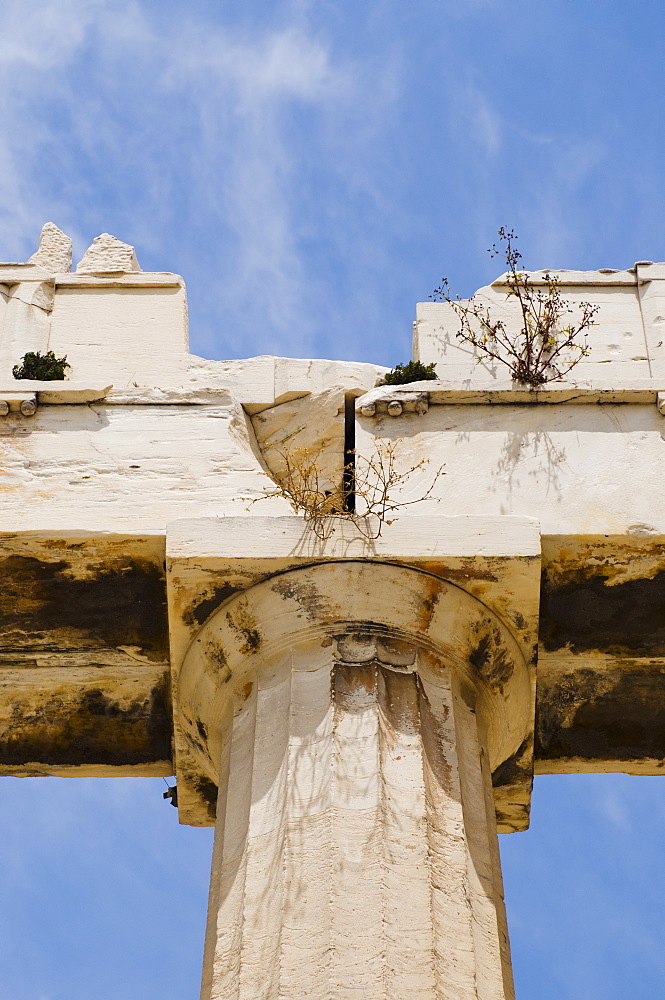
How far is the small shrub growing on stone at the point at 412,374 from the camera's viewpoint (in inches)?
332

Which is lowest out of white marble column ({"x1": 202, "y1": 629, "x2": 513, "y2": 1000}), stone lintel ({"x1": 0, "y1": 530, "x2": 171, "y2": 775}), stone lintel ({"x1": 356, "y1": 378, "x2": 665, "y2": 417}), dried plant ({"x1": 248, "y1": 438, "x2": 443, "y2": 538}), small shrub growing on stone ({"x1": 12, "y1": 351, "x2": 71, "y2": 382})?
white marble column ({"x1": 202, "y1": 629, "x2": 513, "y2": 1000})

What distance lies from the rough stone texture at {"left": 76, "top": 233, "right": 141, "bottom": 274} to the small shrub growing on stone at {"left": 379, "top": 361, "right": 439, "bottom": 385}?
90.9 inches

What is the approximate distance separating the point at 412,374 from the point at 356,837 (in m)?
3.42

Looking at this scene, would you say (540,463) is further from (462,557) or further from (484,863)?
(484,863)

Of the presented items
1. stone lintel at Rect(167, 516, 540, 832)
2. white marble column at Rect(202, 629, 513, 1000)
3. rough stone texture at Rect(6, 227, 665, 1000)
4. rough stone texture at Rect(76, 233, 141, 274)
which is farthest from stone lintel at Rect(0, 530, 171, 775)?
rough stone texture at Rect(76, 233, 141, 274)

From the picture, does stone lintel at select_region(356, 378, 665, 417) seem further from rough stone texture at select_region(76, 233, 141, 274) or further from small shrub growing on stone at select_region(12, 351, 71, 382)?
rough stone texture at select_region(76, 233, 141, 274)

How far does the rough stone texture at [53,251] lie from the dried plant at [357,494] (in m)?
2.77

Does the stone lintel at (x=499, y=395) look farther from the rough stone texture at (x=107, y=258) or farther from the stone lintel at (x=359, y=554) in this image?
the rough stone texture at (x=107, y=258)

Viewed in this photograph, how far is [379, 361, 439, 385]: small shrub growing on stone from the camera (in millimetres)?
8438

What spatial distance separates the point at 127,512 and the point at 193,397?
3.98ft

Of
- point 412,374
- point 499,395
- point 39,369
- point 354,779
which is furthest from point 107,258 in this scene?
point 354,779

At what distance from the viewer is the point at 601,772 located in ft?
26.5

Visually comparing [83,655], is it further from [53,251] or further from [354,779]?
[53,251]

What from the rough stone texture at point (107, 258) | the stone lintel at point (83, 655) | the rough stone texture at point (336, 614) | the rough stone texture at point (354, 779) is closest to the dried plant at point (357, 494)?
the rough stone texture at point (336, 614)
